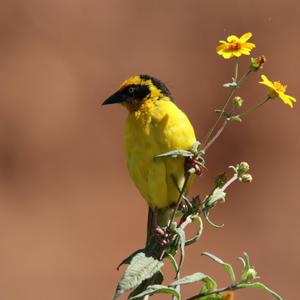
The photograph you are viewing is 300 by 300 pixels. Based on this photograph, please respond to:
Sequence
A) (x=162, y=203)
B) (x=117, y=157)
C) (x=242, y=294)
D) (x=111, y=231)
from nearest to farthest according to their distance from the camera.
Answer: (x=162, y=203), (x=242, y=294), (x=111, y=231), (x=117, y=157)

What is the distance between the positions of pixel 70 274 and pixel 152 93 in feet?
36.5

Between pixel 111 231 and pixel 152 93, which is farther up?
pixel 152 93

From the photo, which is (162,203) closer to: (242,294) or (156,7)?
(242,294)

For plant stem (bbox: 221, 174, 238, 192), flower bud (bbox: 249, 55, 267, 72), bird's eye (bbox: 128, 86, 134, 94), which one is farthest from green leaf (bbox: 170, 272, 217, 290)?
bird's eye (bbox: 128, 86, 134, 94)

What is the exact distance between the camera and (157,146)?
15.8 ft

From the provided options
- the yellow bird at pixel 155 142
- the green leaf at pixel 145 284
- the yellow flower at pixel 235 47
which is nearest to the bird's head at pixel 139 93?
the yellow bird at pixel 155 142

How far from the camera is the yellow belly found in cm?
478

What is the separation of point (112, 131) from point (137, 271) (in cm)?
1483

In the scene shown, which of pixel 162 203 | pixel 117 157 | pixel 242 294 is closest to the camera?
pixel 162 203

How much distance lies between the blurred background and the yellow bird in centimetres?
1068

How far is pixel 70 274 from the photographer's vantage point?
15.9m

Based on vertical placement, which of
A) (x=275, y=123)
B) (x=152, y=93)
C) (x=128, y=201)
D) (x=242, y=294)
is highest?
(x=152, y=93)

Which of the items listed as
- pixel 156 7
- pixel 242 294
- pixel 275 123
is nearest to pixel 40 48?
pixel 156 7

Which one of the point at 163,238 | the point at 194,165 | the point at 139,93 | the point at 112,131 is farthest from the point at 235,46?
the point at 112,131
